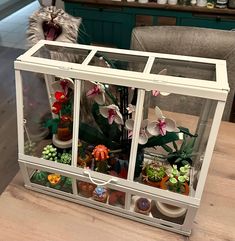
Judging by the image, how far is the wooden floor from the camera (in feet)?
6.34

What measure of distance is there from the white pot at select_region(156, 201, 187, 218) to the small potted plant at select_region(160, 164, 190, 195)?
4 centimetres

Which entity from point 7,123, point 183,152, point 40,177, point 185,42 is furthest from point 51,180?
point 7,123

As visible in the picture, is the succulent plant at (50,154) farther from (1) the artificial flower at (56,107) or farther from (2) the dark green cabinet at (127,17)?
A: (2) the dark green cabinet at (127,17)

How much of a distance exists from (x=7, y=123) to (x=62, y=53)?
1.72m

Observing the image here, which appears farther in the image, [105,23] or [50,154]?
[105,23]

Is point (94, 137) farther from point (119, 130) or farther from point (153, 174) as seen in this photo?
point (153, 174)

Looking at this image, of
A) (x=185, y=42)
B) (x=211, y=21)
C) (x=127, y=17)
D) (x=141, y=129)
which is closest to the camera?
(x=141, y=129)

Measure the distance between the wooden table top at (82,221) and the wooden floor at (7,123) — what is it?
1.09m

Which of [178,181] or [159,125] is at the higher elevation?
[159,125]

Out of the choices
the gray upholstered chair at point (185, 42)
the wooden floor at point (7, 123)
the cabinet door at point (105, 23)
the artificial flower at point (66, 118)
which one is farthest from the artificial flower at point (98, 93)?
the cabinet door at point (105, 23)

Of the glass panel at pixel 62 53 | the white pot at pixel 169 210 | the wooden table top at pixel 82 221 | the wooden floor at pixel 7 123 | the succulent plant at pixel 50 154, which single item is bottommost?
the wooden floor at pixel 7 123

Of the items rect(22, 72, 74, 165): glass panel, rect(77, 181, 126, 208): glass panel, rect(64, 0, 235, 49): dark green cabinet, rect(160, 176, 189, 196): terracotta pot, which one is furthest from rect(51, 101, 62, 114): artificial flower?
rect(64, 0, 235, 49): dark green cabinet

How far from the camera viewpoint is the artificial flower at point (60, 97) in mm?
792

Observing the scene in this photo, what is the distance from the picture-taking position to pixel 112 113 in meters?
0.73
